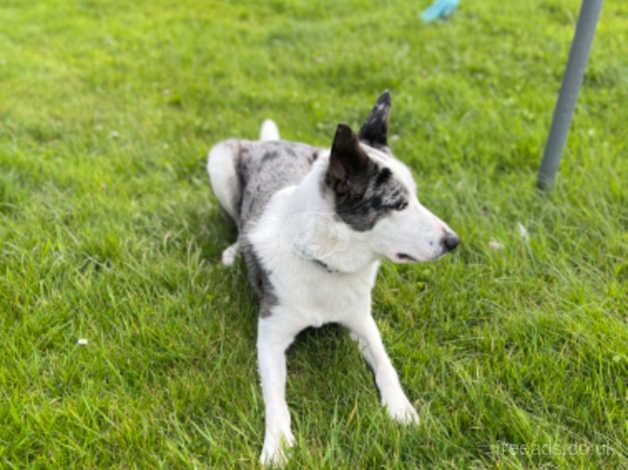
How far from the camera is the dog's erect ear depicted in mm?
2094

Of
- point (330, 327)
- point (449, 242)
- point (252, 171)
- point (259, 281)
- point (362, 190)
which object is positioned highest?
point (362, 190)

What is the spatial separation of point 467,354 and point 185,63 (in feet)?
16.9

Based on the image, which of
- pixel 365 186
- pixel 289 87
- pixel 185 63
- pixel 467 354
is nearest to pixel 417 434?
pixel 467 354

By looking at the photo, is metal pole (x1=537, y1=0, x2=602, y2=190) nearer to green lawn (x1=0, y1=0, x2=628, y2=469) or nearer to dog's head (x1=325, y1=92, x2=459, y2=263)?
green lawn (x1=0, y1=0, x2=628, y2=469)

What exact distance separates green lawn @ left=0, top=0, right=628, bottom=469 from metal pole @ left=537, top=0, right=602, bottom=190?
176mm

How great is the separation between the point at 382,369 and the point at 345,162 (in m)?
1.03

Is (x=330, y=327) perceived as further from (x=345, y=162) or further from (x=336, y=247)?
(x=345, y=162)

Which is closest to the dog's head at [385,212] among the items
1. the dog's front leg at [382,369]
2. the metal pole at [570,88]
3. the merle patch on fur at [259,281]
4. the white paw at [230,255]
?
the dog's front leg at [382,369]

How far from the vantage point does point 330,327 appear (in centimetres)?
288

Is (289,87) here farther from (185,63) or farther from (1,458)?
(1,458)

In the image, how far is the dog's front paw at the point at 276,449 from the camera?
6.91 feet

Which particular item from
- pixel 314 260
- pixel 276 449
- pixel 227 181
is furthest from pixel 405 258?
pixel 227 181

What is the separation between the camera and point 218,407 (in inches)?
93.5

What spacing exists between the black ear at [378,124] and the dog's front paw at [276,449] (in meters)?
1.49
